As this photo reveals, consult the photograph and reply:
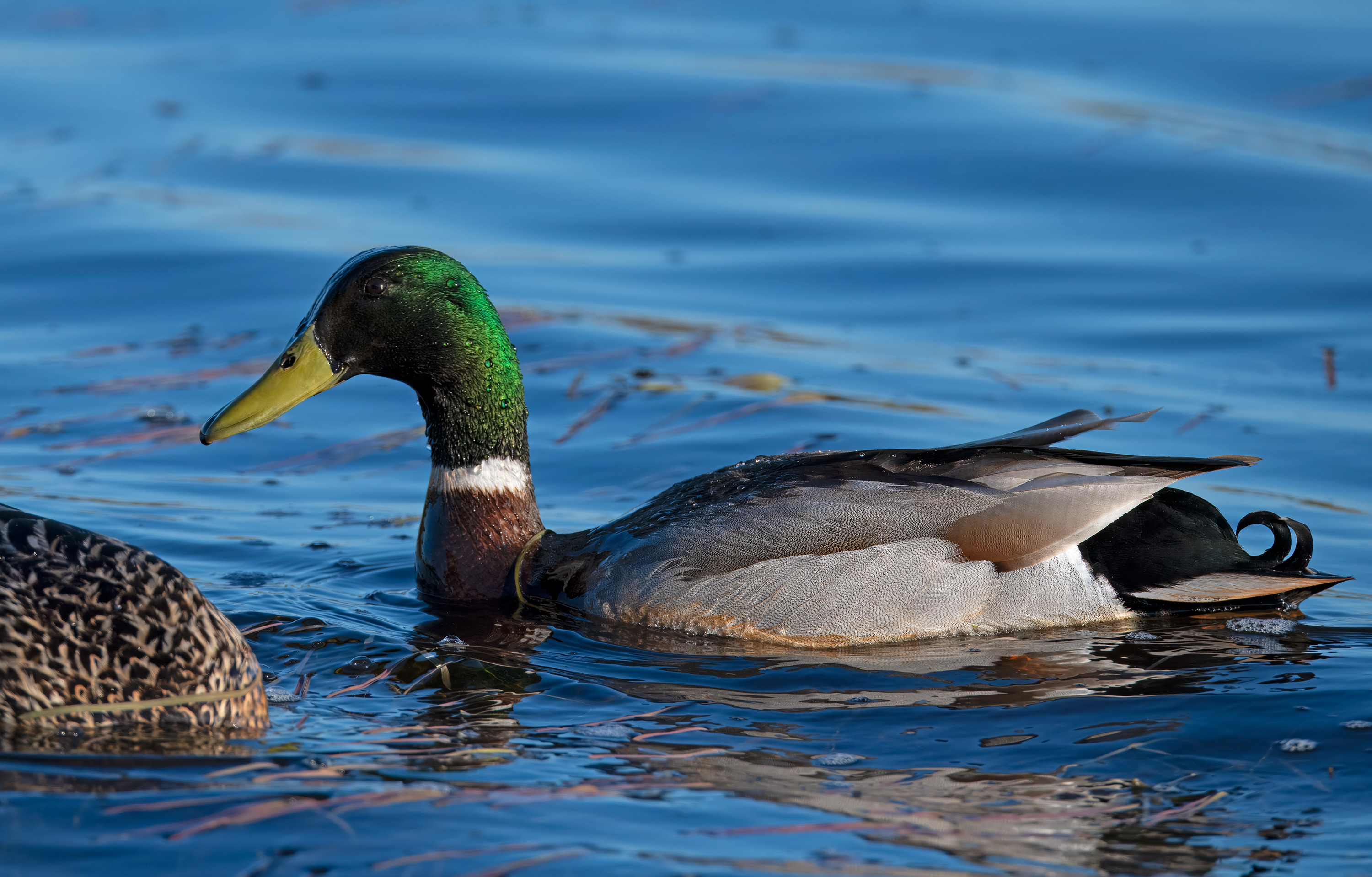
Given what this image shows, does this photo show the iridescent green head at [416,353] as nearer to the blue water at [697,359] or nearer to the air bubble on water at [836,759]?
the blue water at [697,359]

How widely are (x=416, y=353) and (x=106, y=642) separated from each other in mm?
2392

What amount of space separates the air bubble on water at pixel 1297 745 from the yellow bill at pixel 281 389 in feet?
12.0

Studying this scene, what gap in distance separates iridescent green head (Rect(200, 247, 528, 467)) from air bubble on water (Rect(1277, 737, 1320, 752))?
10.4 feet

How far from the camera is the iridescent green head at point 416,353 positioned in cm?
668

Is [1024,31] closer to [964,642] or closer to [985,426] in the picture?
[985,426]

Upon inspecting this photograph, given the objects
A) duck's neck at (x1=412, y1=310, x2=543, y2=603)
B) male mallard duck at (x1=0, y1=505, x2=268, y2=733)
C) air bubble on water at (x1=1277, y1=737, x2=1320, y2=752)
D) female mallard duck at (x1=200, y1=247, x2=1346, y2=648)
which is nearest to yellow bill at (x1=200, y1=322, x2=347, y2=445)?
duck's neck at (x1=412, y1=310, x2=543, y2=603)

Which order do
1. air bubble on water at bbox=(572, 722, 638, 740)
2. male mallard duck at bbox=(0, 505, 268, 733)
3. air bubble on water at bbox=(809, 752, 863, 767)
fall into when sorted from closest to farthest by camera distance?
male mallard duck at bbox=(0, 505, 268, 733) < air bubble on water at bbox=(809, 752, 863, 767) < air bubble on water at bbox=(572, 722, 638, 740)

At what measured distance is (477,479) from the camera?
688 cm

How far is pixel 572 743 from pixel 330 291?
8.20 feet

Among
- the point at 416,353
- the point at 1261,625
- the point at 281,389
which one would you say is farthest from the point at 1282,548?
the point at 281,389

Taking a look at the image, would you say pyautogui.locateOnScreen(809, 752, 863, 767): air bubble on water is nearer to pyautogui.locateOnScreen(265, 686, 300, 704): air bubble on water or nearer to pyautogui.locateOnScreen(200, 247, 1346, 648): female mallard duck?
pyautogui.locateOnScreen(200, 247, 1346, 648): female mallard duck

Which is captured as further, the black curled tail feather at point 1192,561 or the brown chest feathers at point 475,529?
the brown chest feathers at point 475,529

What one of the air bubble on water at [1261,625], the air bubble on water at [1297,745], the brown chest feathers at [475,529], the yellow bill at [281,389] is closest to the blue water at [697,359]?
the air bubble on water at [1297,745]

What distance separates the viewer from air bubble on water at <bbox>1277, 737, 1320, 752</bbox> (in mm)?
4840
